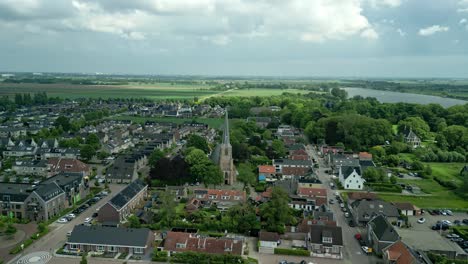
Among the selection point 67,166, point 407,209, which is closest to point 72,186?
point 67,166

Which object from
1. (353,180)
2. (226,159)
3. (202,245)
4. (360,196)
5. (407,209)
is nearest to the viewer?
(202,245)

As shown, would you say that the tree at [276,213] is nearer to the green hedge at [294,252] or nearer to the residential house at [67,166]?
the green hedge at [294,252]

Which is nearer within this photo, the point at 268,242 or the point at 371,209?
the point at 268,242

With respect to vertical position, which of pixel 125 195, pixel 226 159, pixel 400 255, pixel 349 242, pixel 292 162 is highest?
pixel 226 159

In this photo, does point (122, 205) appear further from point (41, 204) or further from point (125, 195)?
point (41, 204)

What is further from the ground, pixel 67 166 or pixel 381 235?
pixel 67 166

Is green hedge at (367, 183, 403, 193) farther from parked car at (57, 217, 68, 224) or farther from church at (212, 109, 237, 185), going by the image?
parked car at (57, 217, 68, 224)

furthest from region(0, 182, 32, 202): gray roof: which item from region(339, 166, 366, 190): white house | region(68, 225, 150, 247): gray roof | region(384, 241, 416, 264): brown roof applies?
region(339, 166, 366, 190): white house
